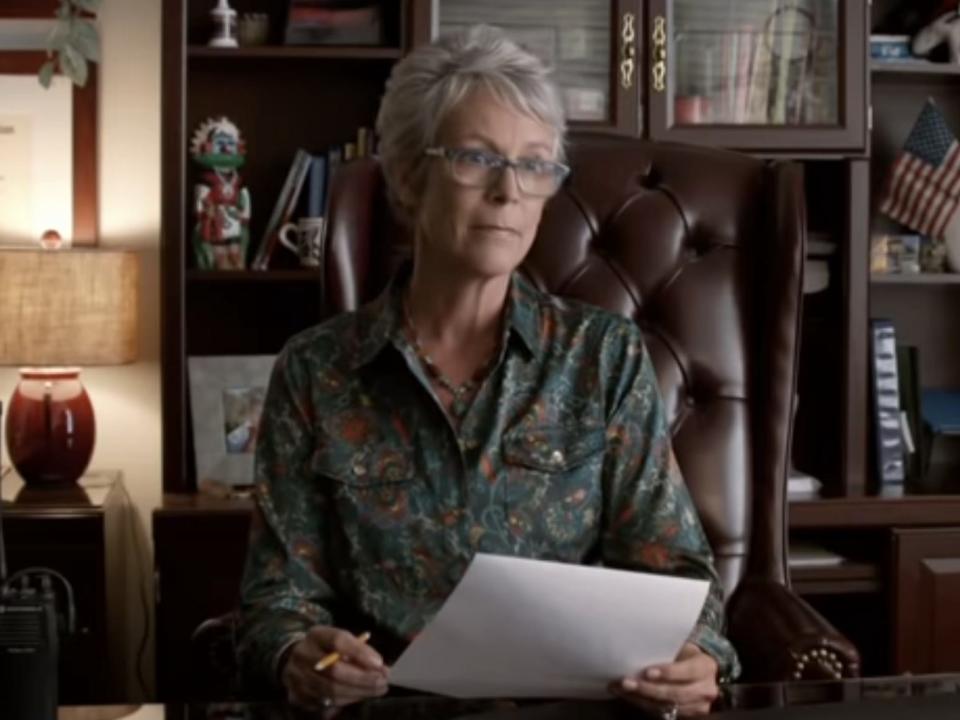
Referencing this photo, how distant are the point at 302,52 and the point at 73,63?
17.8 inches

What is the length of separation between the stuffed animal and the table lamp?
1557mm

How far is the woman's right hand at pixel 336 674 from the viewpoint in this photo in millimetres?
1420

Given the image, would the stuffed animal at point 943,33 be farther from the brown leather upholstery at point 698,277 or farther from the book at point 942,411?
the brown leather upholstery at point 698,277

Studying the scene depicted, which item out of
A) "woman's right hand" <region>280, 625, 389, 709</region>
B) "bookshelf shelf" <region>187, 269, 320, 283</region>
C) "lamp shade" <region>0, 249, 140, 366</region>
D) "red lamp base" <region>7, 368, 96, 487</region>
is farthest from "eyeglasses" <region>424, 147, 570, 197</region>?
"red lamp base" <region>7, 368, 96, 487</region>

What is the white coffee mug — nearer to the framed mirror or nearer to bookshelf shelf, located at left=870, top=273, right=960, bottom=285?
the framed mirror

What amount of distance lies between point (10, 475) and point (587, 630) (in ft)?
6.67

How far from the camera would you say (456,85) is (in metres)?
1.71

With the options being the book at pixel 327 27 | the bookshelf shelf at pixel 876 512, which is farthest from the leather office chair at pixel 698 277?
the book at pixel 327 27

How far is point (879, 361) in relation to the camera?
302 cm

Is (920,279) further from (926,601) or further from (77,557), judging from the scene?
(77,557)

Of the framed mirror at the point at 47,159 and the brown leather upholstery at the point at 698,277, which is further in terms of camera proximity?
the framed mirror at the point at 47,159

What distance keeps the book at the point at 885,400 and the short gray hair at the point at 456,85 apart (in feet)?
4.69

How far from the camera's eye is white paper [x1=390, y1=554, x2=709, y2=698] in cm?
130

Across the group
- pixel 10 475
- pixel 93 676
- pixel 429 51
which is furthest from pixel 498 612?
pixel 10 475
